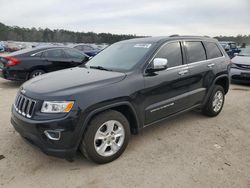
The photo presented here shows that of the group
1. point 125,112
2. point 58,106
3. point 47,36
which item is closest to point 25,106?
point 58,106

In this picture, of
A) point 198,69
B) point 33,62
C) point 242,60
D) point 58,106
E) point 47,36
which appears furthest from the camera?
point 47,36

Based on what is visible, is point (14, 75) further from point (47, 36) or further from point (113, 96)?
point (47, 36)

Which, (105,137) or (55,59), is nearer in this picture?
(105,137)

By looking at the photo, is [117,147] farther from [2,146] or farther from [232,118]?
[232,118]

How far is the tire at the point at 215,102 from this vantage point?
488 cm

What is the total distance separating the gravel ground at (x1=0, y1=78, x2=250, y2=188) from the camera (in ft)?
9.31

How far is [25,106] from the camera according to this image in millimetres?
3031

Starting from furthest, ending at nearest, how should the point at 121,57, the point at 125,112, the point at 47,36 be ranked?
the point at 47,36
the point at 121,57
the point at 125,112

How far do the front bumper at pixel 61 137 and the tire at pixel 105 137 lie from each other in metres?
0.17

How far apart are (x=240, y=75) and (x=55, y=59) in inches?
270

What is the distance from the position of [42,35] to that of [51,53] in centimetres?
6570

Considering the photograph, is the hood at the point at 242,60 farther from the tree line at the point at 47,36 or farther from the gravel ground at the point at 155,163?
the tree line at the point at 47,36

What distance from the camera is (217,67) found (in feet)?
16.1

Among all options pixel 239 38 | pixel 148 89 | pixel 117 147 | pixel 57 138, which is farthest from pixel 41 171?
pixel 239 38
